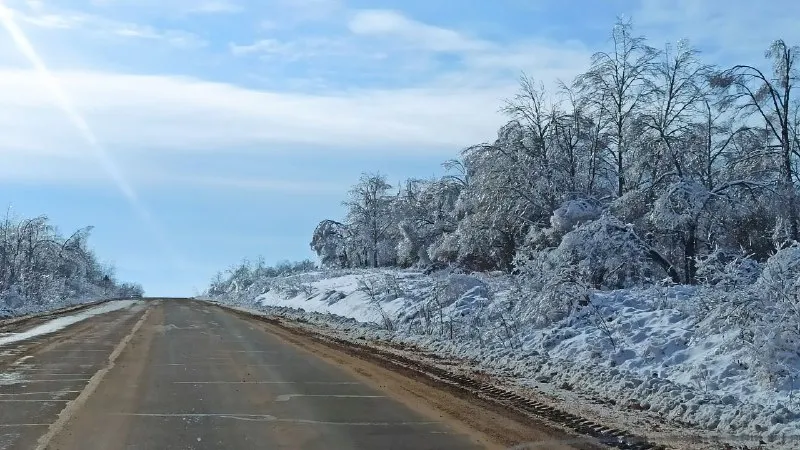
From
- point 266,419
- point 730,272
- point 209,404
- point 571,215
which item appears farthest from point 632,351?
point 571,215

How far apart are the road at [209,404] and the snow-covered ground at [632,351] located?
86.6 inches

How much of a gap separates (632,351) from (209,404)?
22.7ft

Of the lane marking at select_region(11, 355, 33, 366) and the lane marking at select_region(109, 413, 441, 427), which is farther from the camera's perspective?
the lane marking at select_region(11, 355, 33, 366)

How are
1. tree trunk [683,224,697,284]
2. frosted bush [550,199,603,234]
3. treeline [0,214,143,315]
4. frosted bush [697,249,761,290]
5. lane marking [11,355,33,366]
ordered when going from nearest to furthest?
frosted bush [697,249,761,290]
lane marking [11,355,33,366]
tree trunk [683,224,697,284]
frosted bush [550,199,603,234]
treeline [0,214,143,315]

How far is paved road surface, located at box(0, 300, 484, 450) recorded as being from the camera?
757 cm

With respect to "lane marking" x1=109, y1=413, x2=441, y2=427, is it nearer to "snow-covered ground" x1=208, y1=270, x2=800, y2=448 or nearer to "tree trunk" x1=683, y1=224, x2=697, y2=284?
"snow-covered ground" x1=208, y1=270, x2=800, y2=448

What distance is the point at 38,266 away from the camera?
78562 mm

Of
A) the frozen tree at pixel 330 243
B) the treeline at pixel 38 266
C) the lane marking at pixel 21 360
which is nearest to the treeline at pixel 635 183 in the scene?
the lane marking at pixel 21 360

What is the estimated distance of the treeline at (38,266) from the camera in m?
50.8

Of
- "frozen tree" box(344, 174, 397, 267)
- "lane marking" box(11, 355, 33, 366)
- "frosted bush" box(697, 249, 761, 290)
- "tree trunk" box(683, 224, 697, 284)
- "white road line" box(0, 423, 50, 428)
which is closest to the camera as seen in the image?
"white road line" box(0, 423, 50, 428)

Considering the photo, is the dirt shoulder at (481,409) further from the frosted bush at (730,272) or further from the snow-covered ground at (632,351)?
the frosted bush at (730,272)

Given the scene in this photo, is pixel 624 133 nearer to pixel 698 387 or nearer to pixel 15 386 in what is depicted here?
pixel 698 387

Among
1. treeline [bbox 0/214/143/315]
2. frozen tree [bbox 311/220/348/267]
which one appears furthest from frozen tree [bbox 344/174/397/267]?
treeline [bbox 0/214/143/315]

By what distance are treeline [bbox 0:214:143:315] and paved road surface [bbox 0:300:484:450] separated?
2584 cm
